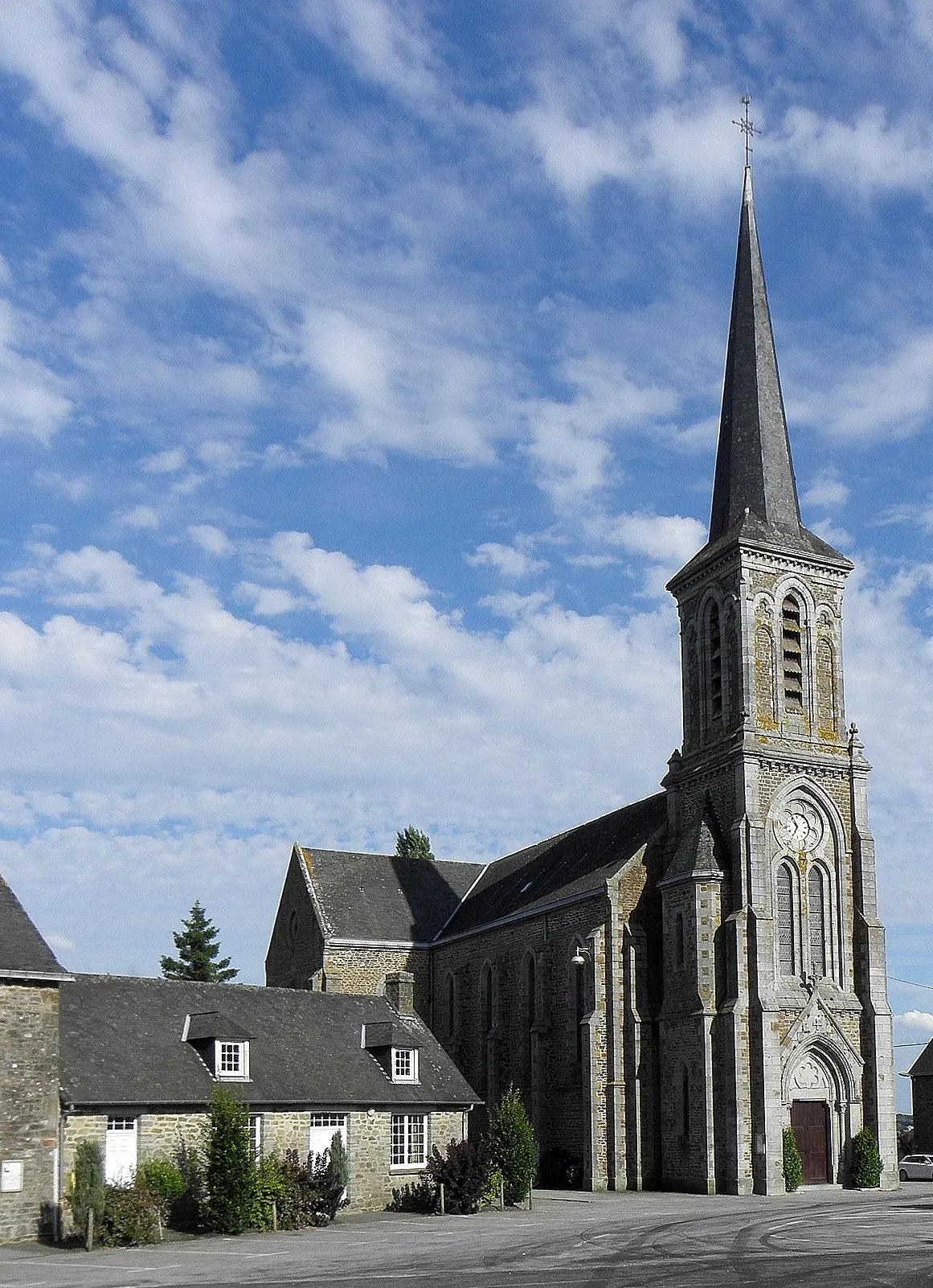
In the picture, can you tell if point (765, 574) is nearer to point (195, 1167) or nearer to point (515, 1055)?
point (515, 1055)

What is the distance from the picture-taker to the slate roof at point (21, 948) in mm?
29984

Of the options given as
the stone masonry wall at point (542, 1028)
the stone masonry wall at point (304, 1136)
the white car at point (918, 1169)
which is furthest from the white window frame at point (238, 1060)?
the white car at point (918, 1169)

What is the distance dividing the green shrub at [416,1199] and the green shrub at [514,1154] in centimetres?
179

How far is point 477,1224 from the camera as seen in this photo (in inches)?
1201

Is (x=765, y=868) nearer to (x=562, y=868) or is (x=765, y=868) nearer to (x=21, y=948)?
(x=562, y=868)

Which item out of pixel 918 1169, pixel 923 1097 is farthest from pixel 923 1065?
pixel 918 1169

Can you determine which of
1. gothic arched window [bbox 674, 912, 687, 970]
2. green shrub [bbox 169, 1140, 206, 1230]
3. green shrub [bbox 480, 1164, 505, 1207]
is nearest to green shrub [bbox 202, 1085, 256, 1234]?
green shrub [bbox 169, 1140, 206, 1230]

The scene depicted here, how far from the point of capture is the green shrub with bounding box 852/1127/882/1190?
41.2 meters

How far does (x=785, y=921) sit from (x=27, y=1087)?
23142mm

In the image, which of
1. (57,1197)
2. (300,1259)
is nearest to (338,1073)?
(57,1197)

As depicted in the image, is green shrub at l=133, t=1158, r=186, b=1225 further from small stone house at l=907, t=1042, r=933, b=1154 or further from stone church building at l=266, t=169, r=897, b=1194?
small stone house at l=907, t=1042, r=933, b=1154

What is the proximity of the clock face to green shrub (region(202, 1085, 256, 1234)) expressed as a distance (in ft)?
66.3

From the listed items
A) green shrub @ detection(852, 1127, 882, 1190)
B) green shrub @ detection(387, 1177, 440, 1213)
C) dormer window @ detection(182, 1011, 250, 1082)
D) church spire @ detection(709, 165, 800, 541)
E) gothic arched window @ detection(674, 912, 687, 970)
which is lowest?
green shrub @ detection(852, 1127, 882, 1190)

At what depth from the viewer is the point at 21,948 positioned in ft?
Result: 101
